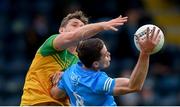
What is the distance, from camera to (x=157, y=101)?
14.3 m

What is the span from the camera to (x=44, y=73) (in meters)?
8.48

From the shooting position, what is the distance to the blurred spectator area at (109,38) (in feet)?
48.8

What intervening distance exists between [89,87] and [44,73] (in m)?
1.05

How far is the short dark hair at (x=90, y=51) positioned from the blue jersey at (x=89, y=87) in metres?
0.10

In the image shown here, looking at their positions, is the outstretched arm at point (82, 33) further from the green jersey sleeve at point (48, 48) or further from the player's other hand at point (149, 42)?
the player's other hand at point (149, 42)

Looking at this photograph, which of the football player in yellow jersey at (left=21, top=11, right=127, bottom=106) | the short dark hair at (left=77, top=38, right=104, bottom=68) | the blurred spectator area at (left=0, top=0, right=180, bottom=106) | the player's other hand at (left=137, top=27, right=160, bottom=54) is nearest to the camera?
the player's other hand at (left=137, top=27, right=160, bottom=54)

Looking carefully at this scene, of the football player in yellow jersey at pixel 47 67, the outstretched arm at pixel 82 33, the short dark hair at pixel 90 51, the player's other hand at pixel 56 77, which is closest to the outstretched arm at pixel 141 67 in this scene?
the outstretched arm at pixel 82 33

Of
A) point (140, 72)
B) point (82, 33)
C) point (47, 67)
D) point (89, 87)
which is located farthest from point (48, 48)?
point (140, 72)

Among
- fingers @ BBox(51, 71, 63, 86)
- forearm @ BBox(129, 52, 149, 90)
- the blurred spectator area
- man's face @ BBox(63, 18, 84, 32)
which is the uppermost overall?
man's face @ BBox(63, 18, 84, 32)

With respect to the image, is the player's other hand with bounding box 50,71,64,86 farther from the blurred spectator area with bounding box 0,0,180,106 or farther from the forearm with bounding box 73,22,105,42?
the blurred spectator area with bounding box 0,0,180,106

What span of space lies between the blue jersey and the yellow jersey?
0.59 m

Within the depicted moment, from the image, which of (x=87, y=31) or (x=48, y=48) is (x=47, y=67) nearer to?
(x=48, y=48)

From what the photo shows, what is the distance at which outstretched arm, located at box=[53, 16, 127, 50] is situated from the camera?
289 inches

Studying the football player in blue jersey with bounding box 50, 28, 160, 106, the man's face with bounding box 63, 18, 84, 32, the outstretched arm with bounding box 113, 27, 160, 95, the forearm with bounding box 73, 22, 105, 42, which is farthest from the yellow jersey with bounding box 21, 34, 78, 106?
the outstretched arm with bounding box 113, 27, 160, 95
